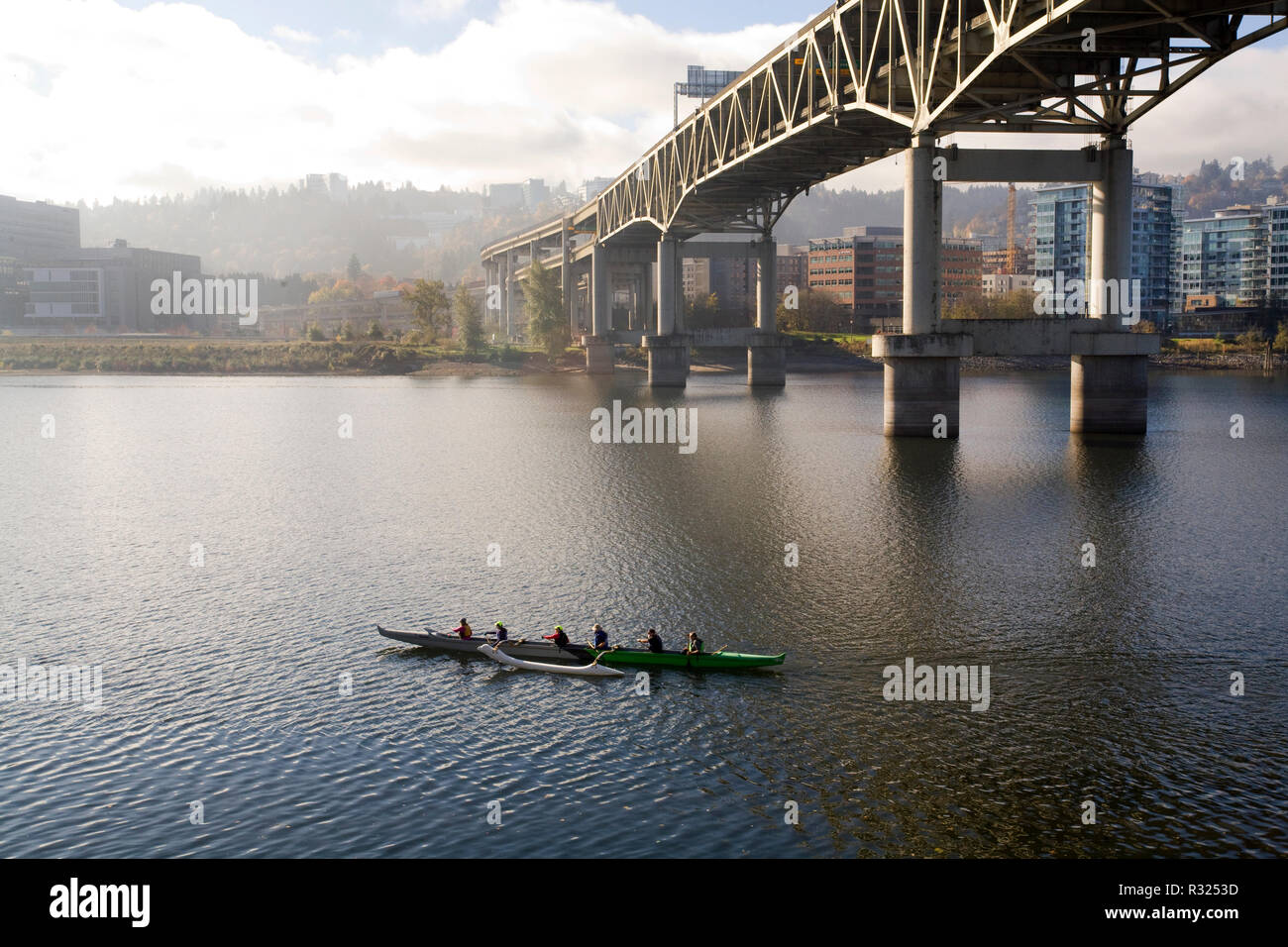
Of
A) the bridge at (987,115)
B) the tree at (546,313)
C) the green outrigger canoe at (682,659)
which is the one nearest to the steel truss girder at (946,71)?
Result: the bridge at (987,115)

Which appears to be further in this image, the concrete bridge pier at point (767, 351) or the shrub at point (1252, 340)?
the shrub at point (1252, 340)

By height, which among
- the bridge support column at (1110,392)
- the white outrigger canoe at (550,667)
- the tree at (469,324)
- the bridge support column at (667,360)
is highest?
the tree at (469,324)

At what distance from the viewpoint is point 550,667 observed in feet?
98.4

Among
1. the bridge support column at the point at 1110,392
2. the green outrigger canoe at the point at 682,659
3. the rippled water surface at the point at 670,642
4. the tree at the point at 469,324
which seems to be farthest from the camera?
the tree at the point at 469,324

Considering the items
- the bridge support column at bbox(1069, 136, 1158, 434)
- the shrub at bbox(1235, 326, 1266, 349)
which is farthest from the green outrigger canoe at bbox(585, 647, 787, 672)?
the shrub at bbox(1235, 326, 1266, 349)

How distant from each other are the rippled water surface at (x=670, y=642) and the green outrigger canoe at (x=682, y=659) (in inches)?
12.6

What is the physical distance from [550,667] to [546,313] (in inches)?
5822

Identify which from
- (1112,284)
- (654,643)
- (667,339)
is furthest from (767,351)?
(654,643)

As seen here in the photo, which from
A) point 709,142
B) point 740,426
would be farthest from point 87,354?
point 740,426

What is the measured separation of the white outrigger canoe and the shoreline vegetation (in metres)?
137

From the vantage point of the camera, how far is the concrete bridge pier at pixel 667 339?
12975cm

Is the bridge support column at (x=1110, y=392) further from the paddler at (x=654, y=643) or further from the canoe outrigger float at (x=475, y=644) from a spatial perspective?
the canoe outrigger float at (x=475, y=644)

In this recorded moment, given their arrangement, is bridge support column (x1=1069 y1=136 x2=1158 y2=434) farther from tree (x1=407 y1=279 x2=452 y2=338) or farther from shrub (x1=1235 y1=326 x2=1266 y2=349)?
tree (x1=407 y1=279 x2=452 y2=338)

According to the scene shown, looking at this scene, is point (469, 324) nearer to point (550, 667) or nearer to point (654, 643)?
point (550, 667)
